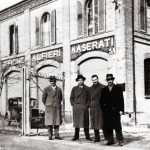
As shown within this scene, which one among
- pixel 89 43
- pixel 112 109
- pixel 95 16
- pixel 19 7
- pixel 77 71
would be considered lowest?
pixel 112 109

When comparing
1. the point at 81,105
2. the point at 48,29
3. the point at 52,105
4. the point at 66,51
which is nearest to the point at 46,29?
the point at 48,29

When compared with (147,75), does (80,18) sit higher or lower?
higher

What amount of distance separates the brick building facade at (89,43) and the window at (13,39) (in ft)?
1.27

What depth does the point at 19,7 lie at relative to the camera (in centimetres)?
2239

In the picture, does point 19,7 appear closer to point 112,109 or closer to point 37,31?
point 37,31

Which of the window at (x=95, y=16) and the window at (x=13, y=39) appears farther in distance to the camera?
the window at (x=13, y=39)

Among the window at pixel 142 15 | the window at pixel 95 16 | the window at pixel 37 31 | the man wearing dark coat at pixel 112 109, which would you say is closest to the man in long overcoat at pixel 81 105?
the man wearing dark coat at pixel 112 109

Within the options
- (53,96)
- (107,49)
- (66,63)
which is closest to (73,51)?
(66,63)

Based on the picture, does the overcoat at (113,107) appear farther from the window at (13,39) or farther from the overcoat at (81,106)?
the window at (13,39)

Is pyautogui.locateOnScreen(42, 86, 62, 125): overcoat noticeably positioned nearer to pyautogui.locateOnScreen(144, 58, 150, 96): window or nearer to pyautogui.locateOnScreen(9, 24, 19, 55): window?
pyautogui.locateOnScreen(144, 58, 150, 96): window

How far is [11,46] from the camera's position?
2327 cm

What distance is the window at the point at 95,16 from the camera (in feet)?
54.8

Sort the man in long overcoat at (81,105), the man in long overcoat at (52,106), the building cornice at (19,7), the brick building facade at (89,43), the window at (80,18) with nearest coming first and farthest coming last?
the man in long overcoat at (81,105) < the man in long overcoat at (52,106) < the brick building facade at (89,43) < the window at (80,18) < the building cornice at (19,7)

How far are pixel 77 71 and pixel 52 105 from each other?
7880 mm
